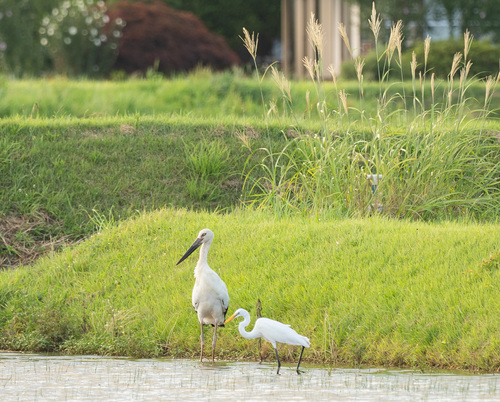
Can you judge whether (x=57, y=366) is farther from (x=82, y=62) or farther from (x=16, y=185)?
(x=82, y=62)

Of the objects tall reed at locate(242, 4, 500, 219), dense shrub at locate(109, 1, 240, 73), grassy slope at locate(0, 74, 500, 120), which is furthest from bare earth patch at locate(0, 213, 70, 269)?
dense shrub at locate(109, 1, 240, 73)

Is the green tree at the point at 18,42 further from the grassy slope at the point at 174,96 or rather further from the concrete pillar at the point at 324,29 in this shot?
the grassy slope at the point at 174,96

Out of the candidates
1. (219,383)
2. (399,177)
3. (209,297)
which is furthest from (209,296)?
(399,177)

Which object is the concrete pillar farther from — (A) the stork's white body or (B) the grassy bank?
(A) the stork's white body

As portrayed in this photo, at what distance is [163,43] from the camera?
28.2m

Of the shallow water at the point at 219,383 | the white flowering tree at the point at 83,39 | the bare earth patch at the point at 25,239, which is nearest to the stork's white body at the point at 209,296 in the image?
the shallow water at the point at 219,383

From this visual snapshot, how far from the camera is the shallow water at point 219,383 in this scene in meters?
6.05

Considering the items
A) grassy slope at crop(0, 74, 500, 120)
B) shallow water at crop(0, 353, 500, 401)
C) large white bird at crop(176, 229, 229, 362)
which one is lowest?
shallow water at crop(0, 353, 500, 401)

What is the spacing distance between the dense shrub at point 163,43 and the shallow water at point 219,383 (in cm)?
2147

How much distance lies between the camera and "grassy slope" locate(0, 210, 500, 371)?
7.28 meters

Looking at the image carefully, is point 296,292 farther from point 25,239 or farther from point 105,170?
point 105,170

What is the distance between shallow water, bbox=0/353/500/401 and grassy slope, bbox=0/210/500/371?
35 cm

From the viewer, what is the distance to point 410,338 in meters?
7.24

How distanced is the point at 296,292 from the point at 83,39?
2245 cm
